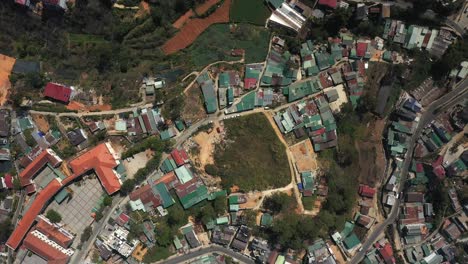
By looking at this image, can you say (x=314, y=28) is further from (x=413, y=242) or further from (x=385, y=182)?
(x=413, y=242)

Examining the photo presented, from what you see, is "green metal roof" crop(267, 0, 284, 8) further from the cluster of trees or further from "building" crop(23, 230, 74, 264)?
"building" crop(23, 230, 74, 264)

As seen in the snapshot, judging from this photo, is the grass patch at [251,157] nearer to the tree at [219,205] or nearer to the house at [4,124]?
the tree at [219,205]

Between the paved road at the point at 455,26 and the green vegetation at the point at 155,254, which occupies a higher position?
the paved road at the point at 455,26

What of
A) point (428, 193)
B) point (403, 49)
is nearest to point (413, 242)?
point (428, 193)

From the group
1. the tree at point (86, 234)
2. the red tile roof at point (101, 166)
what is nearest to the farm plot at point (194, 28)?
the red tile roof at point (101, 166)

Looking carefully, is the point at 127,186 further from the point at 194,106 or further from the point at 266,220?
the point at 266,220
